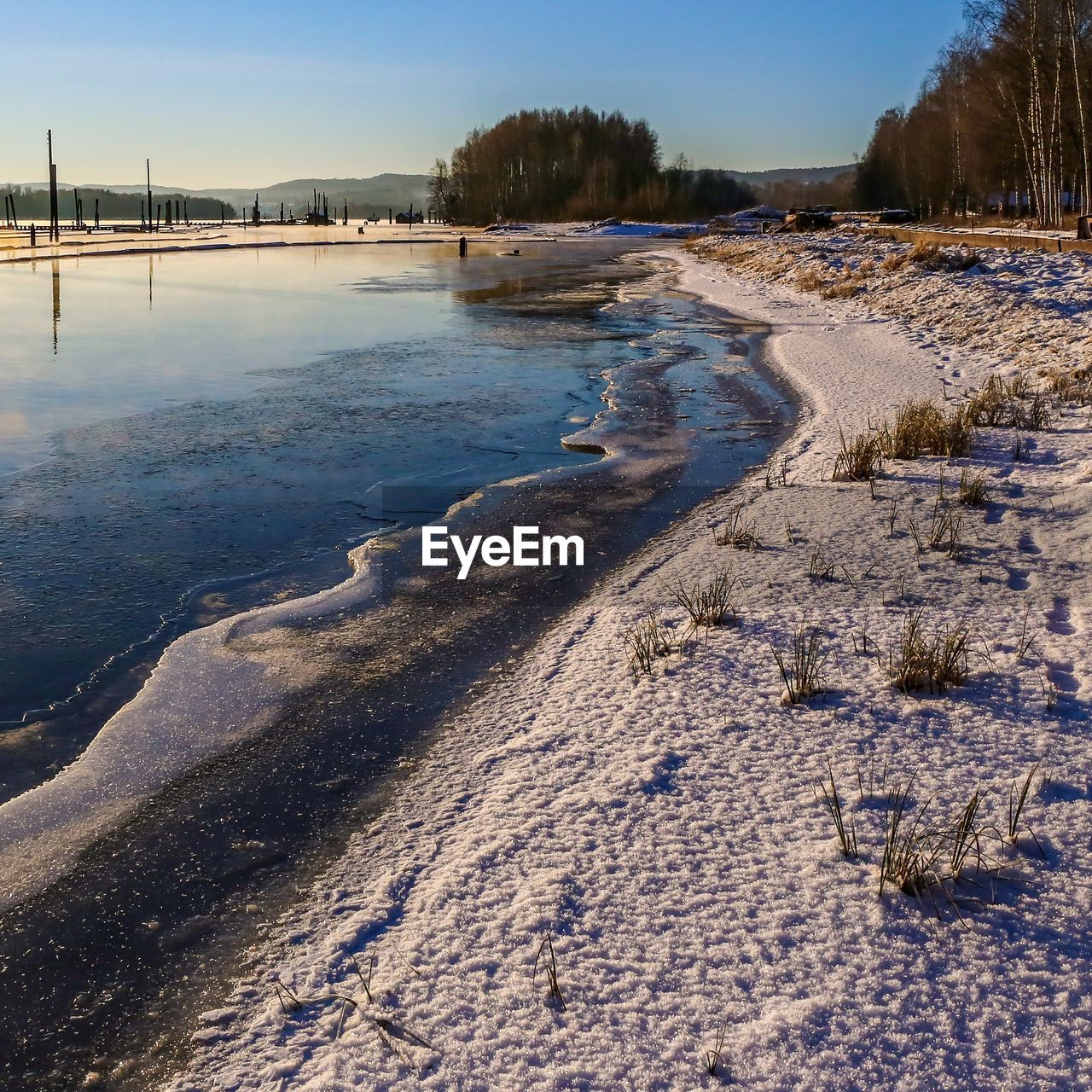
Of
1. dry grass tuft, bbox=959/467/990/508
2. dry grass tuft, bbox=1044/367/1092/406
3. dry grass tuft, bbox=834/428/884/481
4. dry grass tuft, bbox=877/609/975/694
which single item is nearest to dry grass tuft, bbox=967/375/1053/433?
Answer: dry grass tuft, bbox=1044/367/1092/406

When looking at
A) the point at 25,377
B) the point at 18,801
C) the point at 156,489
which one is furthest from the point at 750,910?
the point at 25,377

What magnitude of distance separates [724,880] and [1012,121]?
4158 centimetres

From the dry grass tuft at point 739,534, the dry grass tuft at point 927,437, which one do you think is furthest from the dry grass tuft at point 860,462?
the dry grass tuft at point 739,534

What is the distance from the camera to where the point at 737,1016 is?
2557mm

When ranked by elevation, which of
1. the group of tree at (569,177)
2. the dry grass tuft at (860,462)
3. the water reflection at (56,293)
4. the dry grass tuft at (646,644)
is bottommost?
the dry grass tuft at (646,644)

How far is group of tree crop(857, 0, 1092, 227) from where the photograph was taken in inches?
1222

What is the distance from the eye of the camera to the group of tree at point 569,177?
365 ft

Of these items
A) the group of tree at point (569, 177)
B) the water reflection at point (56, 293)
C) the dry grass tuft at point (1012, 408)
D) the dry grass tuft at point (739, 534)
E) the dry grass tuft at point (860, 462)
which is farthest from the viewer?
the group of tree at point (569, 177)

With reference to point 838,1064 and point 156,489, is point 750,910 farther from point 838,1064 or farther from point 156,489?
point 156,489

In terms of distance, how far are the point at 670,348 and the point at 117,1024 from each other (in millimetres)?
14970

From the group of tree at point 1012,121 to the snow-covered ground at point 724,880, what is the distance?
90.7ft

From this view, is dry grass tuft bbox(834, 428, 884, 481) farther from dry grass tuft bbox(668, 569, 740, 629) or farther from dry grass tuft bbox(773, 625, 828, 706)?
dry grass tuft bbox(773, 625, 828, 706)

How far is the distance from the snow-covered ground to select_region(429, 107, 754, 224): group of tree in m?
108

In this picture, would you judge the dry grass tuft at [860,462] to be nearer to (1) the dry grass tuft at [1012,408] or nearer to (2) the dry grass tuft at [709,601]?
(1) the dry grass tuft at [1012,408]
